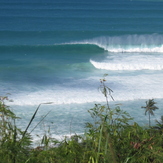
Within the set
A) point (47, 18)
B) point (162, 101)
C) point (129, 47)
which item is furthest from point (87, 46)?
point (47, 18)

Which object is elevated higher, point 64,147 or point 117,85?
point 117,85

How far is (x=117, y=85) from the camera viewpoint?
13727mm

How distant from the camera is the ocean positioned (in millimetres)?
10727

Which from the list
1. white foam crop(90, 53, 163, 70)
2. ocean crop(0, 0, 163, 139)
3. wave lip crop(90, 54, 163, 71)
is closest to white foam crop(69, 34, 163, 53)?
ocean crop(0, 0, 163, 139)

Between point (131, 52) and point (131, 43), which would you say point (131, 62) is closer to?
point (131, 52)

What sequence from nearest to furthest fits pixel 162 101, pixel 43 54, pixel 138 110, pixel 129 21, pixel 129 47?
1. pixel 138 110
2. pixel 162 101
3. pixel 43 54
4. pixel 129 47
5. pixel 129 21

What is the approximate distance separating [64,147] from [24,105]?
8.17m

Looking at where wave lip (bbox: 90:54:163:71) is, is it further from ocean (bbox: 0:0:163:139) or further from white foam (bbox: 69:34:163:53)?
white foam (bbox: 69:34:163:53)

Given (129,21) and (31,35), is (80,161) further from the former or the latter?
(129,21)

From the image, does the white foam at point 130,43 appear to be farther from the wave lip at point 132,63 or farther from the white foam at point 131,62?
the wave lip at point 132,63

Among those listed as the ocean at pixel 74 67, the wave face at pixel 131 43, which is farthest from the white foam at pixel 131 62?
the wave face at pixel 131 43

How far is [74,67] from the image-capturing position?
1730 cm

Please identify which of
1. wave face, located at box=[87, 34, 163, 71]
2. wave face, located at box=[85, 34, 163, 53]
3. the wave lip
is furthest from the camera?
wave face, located at box=[85, 34, 163, 53]

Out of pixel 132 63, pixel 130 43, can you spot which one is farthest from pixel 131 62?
pixel 130 43
